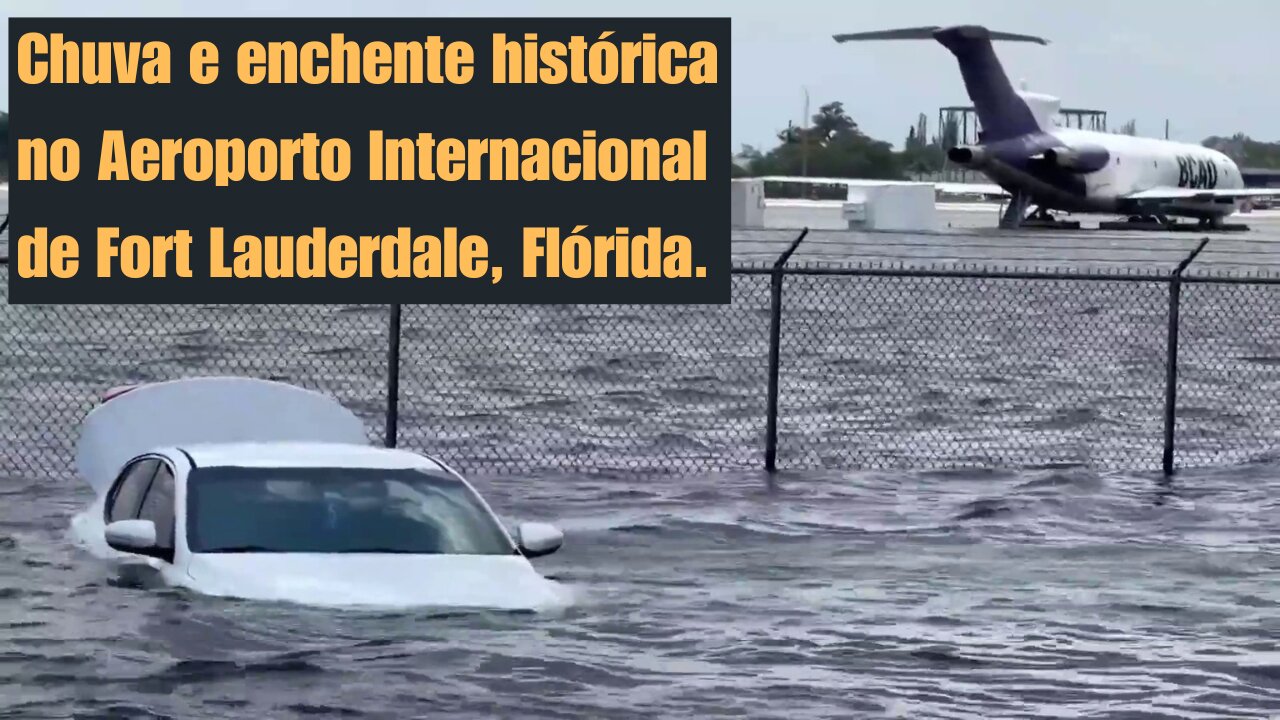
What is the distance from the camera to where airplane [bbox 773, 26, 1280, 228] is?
219 feet

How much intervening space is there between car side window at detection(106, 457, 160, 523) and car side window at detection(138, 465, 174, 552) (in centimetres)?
10

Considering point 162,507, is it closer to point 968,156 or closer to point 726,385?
point 726,385

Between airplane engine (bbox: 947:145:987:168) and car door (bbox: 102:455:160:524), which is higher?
airplane engine (bbox: 947:145:987:168)

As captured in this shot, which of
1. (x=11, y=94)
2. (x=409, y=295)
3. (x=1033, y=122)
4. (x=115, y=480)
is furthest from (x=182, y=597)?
(x=1033, y=122)

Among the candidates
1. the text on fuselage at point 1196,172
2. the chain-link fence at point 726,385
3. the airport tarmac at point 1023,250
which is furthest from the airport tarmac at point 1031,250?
the chain-link fence at point 726,385

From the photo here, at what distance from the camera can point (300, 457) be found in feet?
35.7

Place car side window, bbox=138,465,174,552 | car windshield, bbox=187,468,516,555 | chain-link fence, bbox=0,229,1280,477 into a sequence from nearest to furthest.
Answer: car windshield, bbox=187,468,516,555 → car side window, bbox=138,465,174,552 → chain-link fence, bbox=0,229,1280,477

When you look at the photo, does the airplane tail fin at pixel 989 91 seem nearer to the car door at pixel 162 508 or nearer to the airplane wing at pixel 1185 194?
the airplane wing at pixel 1185 194

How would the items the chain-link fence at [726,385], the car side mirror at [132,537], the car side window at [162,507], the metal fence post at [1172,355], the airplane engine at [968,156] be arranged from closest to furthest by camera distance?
the car side mirror at [132,537]
the car side window at [162,507]
the metal fence post at [1172,355]
the chain-link fence at [726,385]
the airplane engine at [968,156]

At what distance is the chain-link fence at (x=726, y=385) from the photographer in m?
18.8

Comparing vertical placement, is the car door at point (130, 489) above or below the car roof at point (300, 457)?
below

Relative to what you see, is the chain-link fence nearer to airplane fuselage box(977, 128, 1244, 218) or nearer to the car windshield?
the car windshield

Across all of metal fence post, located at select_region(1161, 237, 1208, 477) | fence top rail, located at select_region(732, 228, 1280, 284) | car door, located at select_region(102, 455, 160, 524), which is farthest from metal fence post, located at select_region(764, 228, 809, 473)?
fence top rail, located at select_region(732, 228, 1280, 284)

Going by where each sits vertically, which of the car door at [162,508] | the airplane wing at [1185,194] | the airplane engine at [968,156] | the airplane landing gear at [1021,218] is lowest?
the car door at [162,508]
